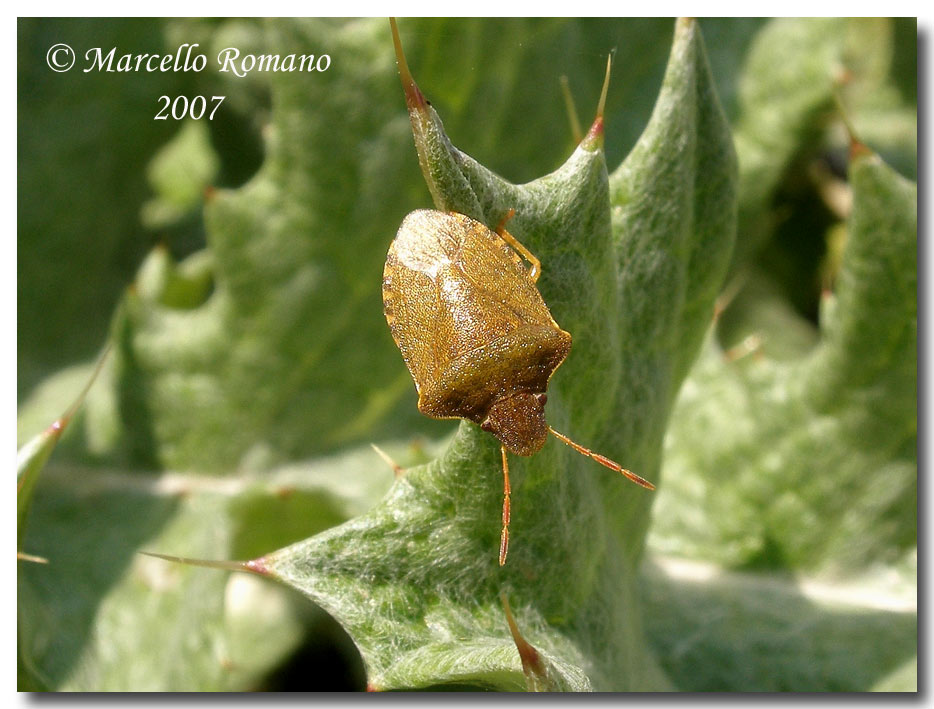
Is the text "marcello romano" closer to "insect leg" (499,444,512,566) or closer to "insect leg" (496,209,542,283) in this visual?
"insect leg" (496,209,542,283)

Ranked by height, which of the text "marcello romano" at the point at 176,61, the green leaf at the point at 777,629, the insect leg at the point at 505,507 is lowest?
the green leaf at the point at 777,629

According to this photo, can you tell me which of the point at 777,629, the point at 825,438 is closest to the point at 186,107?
the point at 825,438

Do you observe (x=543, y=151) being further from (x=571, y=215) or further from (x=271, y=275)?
(x=571, y=215)

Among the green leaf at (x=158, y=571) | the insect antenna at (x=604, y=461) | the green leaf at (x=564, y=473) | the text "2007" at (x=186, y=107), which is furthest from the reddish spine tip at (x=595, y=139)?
the text "2007" at (x=186, y=107)

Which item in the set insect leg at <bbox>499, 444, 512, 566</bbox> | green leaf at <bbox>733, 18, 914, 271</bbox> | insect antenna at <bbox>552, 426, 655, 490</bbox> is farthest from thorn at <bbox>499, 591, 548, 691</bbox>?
green leaf at <bbox>733, 18, 914, 271</bbox>

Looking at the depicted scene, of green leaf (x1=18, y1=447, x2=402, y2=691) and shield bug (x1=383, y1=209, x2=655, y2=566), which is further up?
shield bug (x1=383, y1=209, x2=655, y2=566)

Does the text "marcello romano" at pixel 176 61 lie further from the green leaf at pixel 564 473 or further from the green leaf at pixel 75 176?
the green leaf at pixel 564 473
